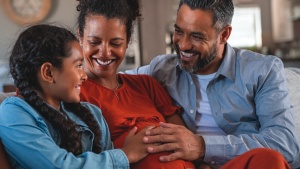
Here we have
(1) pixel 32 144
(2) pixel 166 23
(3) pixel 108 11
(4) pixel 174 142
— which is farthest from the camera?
(2) pixel 166 23

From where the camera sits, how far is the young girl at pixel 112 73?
5.01 ft

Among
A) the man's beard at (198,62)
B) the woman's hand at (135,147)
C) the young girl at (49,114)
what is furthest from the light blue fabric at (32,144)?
the man's beard at (198,62)

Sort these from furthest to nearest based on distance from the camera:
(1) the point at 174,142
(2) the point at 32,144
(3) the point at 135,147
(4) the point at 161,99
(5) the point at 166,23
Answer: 1. (5) the point at 166,23
2. (4) the point at 161,99
3. (1) the point at 174,142
4. (3) the point at 135,147
5. (2) the point at 32,144

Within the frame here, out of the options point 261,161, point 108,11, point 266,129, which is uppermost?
point 108,11

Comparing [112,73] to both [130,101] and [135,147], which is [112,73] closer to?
[130,101]

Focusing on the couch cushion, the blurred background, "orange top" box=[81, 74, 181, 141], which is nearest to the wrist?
"orange top" box=[81, 74, 181, 141]

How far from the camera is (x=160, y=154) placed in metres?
1.45

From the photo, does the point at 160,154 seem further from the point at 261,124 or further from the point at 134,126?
the point at 261,124

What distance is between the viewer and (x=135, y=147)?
4.53ft

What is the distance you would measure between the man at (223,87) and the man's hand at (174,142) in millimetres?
99

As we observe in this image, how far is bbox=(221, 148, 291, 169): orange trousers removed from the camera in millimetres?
1241

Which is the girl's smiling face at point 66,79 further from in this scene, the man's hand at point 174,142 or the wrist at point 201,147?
the wrist at point 201,147

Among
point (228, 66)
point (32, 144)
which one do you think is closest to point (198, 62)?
point (228, 66)

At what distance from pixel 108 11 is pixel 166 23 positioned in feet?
13.4
